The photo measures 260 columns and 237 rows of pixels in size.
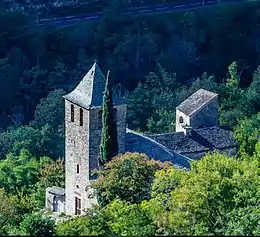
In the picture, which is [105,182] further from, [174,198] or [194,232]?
[194,232]

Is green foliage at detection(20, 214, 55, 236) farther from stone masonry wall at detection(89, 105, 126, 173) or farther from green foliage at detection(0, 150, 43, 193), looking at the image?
green foliage at detection(0, 150, 43, 193)

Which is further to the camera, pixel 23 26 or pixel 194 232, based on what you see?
pixel 23 26

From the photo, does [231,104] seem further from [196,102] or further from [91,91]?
[91,91]

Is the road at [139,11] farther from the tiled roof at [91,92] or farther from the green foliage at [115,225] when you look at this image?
the green foliage at [115,225]

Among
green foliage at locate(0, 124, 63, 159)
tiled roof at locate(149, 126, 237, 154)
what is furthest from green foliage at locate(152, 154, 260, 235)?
green foliage at locate(0, 124, 63, 159)

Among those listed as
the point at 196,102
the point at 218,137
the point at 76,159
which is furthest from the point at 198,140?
the point at 76,159

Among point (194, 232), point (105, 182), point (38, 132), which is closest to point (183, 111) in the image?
point (38, 132)

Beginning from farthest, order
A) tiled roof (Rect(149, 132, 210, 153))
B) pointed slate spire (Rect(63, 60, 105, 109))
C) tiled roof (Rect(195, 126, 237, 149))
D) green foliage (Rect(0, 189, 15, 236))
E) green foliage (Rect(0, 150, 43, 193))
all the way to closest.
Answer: tiled roof (Rect(195, 126, 237, 149)) → green foliage (Rect(0, 150, 43, 193)) → tiled roof (Rect(149, 132, 210, 153)) → pointed slate spire (Rect(63, 60, 105, 109)) → green foliage (Rect(0, 189, 15, 236))

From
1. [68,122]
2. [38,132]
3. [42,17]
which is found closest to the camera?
[68,122]
